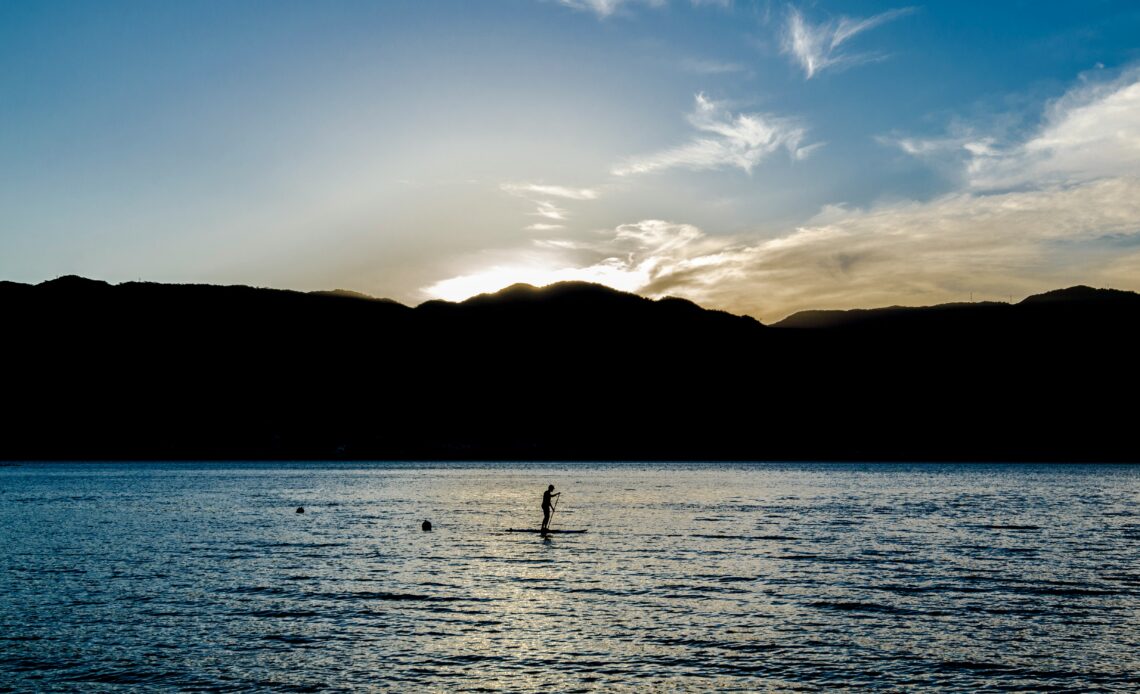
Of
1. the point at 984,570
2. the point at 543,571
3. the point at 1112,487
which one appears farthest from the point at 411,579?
the point at 1112,487

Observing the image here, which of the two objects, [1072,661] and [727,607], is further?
[727,607]

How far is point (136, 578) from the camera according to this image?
1567 inches

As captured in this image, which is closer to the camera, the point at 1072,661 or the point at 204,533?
the point at 1072,661

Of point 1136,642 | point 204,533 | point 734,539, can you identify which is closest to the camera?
point 1136,642

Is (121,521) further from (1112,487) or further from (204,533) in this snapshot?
(1112,487)

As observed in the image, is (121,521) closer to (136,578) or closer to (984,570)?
(136,578)

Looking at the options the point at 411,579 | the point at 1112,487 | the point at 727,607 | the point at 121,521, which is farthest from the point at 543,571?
the point at 1112,487

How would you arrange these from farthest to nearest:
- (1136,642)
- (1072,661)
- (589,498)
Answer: (589,498) < (1136,642) < (1072,661)

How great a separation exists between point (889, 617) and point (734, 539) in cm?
2482

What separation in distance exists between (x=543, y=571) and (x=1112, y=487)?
118709 millimetres

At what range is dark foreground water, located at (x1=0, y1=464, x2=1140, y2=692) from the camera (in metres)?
22.9

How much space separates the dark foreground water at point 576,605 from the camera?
22938 mm

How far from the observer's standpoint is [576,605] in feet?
106

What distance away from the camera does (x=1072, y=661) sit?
24.0 m
